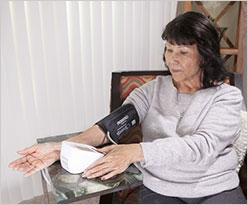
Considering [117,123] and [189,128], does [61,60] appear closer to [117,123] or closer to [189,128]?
[117,123]

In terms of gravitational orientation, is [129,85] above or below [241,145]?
above

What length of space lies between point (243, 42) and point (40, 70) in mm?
1223

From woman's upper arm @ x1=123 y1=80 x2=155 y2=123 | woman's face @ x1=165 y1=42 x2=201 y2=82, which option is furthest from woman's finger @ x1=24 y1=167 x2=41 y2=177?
woman's face @ x1=165 y1=42 x2=201 y2=82

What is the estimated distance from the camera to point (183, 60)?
1.04 metres

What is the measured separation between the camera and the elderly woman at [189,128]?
36.5 inches

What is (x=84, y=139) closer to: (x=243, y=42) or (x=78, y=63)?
(x=78, y=63)

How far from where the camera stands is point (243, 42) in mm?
1716

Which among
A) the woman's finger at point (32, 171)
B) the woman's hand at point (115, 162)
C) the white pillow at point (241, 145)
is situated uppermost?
the woman's hand at point (115, 162)

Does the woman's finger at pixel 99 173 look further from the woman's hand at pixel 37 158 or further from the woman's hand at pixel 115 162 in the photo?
the woman's hand at pixel 37 158

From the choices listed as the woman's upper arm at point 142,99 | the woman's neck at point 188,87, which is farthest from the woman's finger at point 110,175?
the woman's neck at point 188,87

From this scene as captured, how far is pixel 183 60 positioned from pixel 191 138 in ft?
0.96

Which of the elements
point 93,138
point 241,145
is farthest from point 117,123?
point 241,145

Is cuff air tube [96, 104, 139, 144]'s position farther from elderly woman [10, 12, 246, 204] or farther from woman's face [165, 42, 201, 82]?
woman's face [165, 42, 201, 82]

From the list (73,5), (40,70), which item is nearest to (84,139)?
(40,70)
